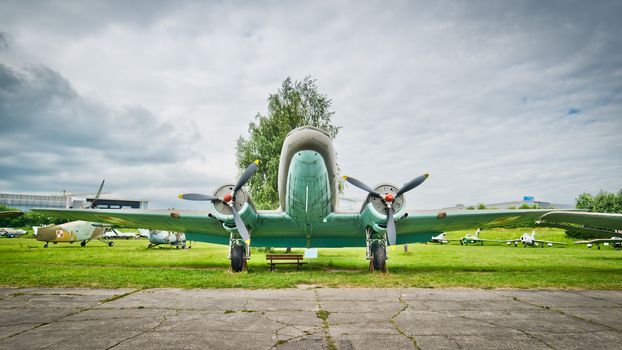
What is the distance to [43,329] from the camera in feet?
14.3

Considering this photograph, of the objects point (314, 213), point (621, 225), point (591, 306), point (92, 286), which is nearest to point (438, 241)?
point (621, 225)

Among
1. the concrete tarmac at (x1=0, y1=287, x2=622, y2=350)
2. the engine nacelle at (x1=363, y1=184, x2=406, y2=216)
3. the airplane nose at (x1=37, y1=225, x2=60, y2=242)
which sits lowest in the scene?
the concrete tarmac at (x1=0, y1=287, x2=622, y2=350)

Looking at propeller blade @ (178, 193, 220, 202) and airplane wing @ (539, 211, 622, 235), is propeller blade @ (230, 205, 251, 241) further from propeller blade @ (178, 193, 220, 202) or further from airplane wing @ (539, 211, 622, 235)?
airplane wing @ (539, 211, 622, 235)

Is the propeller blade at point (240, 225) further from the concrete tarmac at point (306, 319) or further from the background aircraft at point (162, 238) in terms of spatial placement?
the background aircraft at point (162, 238)

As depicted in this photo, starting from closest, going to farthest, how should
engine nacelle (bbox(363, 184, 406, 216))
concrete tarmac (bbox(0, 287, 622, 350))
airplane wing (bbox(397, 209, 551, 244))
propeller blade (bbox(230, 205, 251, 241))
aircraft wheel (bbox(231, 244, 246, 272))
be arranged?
1. concrete tarmac (bbox(0, 287, 622, 350))
2. propeller blade (bbox(230, 205, 251, 241))
3. engine nacelle (bbox(363, 184, 406, 216))
4. aircraft wheel (bbox(231, 244, 246, 272))
5. airplane wing (bbox(397, 209, 551, 244))

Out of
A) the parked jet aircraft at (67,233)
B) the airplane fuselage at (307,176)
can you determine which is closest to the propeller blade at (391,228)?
the airplane fuselage at (307,176)

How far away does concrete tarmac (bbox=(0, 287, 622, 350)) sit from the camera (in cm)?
387

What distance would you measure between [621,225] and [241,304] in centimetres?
1718

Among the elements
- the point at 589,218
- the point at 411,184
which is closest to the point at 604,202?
the point at 589,218

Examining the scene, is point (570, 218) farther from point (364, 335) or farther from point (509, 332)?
point (364, 335)

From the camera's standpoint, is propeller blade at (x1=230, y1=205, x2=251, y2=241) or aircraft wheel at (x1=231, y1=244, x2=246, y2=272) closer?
propeller blade at (x1=230, y1=205, x2=251, y2=241)

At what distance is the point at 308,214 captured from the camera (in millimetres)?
12508

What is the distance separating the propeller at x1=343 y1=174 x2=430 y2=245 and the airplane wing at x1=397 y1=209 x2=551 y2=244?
2.70 ft

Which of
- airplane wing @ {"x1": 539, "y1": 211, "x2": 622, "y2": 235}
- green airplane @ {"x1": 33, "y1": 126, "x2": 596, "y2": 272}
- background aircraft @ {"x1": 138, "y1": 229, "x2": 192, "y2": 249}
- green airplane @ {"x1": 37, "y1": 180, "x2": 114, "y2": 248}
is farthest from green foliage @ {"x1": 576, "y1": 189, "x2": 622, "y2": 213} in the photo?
green airplane @ {"x1": 37, "y1": 180, "x2": 114, "y2": 248}
